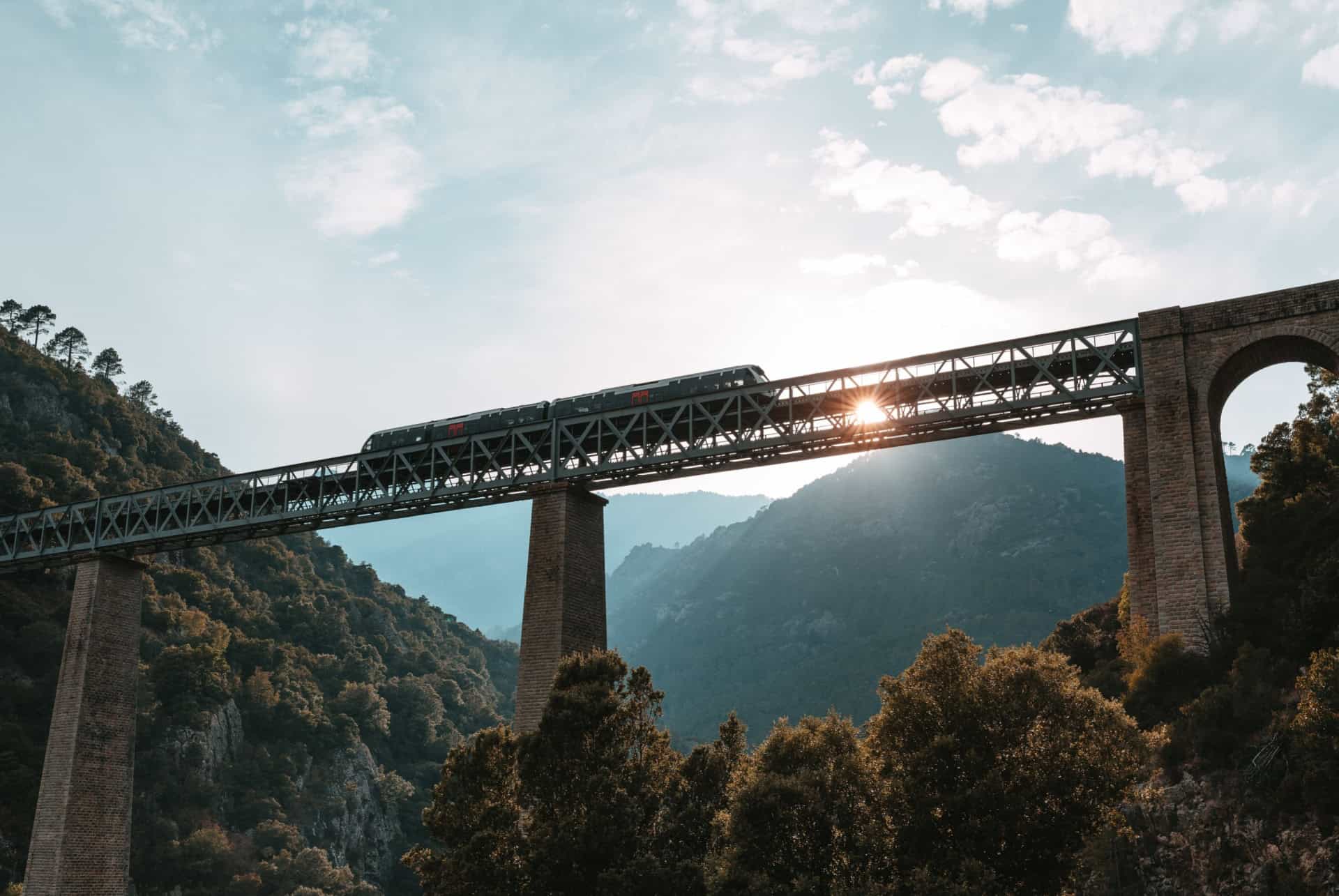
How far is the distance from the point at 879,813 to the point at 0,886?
178 ft

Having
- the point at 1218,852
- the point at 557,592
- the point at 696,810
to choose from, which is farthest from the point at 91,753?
the point at 1218,852

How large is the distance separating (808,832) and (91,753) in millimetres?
34408

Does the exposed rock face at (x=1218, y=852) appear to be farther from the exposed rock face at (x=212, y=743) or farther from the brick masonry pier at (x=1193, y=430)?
the exposed rock face at (x=212, y=743)

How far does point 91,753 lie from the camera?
46.4 m

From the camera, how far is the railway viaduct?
109 feet

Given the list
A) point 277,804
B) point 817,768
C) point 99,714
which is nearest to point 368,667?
point 277,804

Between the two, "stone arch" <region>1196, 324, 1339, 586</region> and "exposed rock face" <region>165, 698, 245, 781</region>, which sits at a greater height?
"stone arch" <region>1196, 324, 1339, 586</region>

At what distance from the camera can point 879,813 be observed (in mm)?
25547

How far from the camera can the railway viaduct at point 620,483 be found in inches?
1312

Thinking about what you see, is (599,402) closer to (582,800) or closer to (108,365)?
(582,800)

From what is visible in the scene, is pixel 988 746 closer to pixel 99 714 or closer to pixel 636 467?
pixel 636 467

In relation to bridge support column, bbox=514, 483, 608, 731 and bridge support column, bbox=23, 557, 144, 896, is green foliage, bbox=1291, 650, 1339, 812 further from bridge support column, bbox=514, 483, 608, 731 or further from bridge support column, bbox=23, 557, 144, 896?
bridge support column, bbox=23, 557, 144, 896

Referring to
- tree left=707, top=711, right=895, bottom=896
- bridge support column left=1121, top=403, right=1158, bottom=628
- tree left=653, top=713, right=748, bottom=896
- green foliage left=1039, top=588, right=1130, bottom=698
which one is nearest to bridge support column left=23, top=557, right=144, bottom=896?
tree left=653, top=713, right=748, bottom=896

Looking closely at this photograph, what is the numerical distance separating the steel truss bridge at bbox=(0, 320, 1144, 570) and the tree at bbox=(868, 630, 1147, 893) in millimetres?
12299
